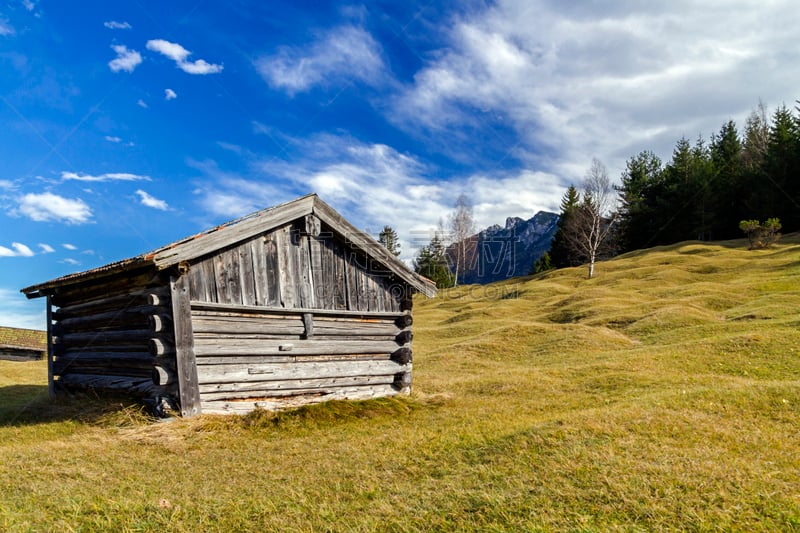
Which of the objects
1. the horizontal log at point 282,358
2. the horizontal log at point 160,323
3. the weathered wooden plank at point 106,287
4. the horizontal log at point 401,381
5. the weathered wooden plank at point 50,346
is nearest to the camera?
the horizontal log at point 160,323

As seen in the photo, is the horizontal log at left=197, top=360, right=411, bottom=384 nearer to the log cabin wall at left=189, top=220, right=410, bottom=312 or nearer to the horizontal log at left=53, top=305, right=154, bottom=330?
the log cabin wall at left=189, top=220, right=410, bottom=312

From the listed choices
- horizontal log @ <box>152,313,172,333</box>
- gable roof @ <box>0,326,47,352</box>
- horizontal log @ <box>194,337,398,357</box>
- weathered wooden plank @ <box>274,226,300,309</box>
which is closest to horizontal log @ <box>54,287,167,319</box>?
horizontal log @ <box>152,313,172,333</box>

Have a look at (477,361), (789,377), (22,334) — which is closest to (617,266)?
(477,361)

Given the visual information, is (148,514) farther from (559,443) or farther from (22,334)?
(22,334)

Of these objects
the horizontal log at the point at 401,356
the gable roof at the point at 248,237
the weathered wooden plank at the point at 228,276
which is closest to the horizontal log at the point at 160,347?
the weathered wooden plank at the point at 228,276

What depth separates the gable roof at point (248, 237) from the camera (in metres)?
9.30

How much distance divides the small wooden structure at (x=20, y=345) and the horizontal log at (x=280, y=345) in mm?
27883

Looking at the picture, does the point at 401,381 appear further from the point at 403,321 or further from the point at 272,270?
the point at 272,270

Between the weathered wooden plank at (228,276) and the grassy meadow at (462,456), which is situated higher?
the weathered wooden plank at (228,276)

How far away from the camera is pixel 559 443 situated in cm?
682

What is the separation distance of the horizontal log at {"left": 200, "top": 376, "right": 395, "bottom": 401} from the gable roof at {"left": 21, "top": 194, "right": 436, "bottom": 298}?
2.86 m

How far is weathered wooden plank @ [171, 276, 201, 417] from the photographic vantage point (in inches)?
373

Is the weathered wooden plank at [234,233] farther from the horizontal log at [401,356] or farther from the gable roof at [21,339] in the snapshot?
the gable roof at [21,339]

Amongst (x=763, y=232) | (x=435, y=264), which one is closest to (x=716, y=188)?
(x=763, y=232)
